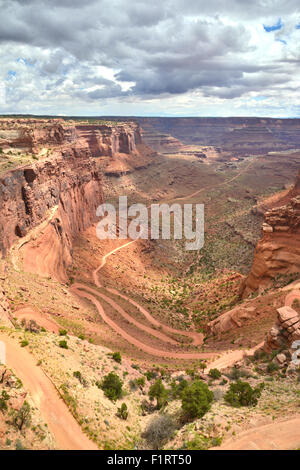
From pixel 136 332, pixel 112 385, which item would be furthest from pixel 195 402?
pixel 136 332

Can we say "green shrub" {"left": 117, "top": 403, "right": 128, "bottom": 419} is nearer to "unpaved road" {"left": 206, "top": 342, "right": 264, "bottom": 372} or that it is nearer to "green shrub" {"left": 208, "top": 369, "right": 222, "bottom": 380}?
"green shrub" {"left": 208, "top": 369, "right": 222, "bottom": 380}

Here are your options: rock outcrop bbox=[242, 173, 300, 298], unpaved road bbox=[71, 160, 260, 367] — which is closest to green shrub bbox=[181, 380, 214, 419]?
unpaved road bbox=[71, 160, 260, 367]

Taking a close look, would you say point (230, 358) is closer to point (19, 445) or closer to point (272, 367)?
point (272, 367)

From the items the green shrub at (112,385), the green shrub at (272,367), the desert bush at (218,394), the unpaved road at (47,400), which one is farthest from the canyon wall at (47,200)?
the green shrub at (272,367)

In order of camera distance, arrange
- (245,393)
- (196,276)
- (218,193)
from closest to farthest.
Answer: (245,393), (196,276), (218,193)

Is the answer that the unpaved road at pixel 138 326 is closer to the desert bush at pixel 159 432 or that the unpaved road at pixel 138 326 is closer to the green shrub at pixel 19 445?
the desert bush at pixel 159 432

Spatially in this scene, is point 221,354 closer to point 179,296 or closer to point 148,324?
point 148,324
